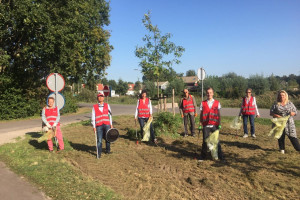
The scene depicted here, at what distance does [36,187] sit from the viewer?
4582mm

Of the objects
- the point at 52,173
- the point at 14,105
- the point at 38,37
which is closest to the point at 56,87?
the point at 52,173

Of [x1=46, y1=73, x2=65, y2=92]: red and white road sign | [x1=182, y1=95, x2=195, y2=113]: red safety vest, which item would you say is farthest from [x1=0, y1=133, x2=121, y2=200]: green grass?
[x1=182, y1=95, x2=195, y2=113]: red safety vest

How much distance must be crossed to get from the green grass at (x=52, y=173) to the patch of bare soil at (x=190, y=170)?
30 cm

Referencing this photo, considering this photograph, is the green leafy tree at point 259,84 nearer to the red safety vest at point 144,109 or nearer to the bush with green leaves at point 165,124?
the bush with green leaves at point 165,124

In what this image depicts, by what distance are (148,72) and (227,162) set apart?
21.2ft

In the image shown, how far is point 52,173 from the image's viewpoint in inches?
209

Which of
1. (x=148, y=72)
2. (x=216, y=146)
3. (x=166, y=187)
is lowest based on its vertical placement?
(x=166, y=187)

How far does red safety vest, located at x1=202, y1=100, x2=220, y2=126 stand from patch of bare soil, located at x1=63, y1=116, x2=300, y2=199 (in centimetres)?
106

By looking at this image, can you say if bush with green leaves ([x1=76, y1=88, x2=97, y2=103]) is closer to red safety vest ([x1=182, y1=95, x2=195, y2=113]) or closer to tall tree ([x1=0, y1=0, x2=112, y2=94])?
tall tree ([x1=0, y1=0, x2=112, y2=94])

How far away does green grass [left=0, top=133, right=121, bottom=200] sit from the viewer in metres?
4.21

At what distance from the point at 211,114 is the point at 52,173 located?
3.95 m

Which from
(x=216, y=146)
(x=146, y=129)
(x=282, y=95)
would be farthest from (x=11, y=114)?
(x=282, y=95)

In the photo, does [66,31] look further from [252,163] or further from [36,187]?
[252,163]

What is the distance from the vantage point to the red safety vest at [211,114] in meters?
5.91
